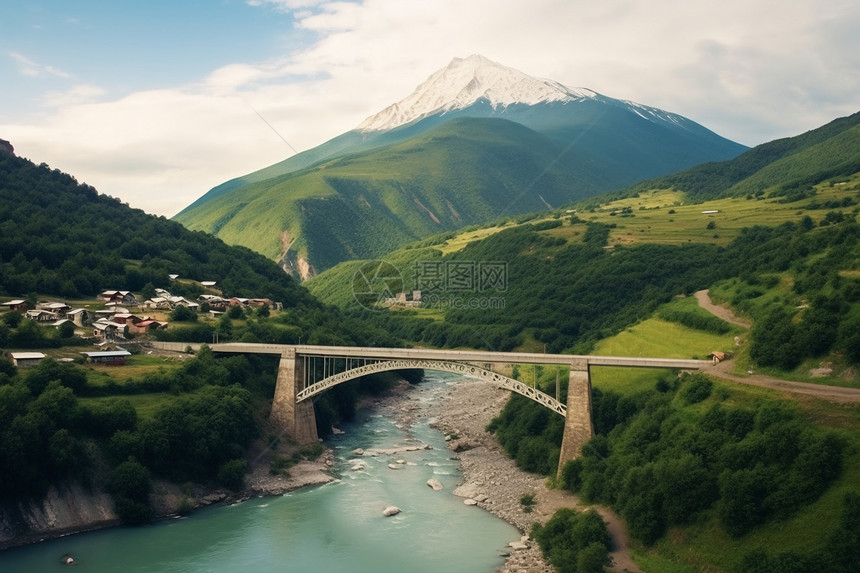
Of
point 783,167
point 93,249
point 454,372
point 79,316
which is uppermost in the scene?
point 783,167

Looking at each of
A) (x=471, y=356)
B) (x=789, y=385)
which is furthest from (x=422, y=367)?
(x=789, y=385)

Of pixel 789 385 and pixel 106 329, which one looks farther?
pixel 106 329

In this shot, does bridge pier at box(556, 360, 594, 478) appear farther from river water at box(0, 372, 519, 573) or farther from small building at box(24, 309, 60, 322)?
small building at box(24, 309, 60, 322)

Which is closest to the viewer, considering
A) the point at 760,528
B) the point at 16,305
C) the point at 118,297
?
the point at 760,528

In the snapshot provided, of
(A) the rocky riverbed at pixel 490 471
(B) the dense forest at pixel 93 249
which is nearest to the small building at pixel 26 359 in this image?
(B) the dense forest at pixel 93 249

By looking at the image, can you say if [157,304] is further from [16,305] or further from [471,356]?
[471,356]

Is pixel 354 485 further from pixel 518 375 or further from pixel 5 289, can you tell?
pixel 5 289

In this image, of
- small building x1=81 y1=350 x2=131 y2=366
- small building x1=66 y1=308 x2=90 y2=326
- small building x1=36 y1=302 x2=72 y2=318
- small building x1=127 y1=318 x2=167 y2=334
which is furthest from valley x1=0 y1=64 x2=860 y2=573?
small building x1=66 y1=308 x2=90 y2=326

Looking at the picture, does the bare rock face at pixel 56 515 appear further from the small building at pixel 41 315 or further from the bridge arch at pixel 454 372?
the small building at pixel 41 315
